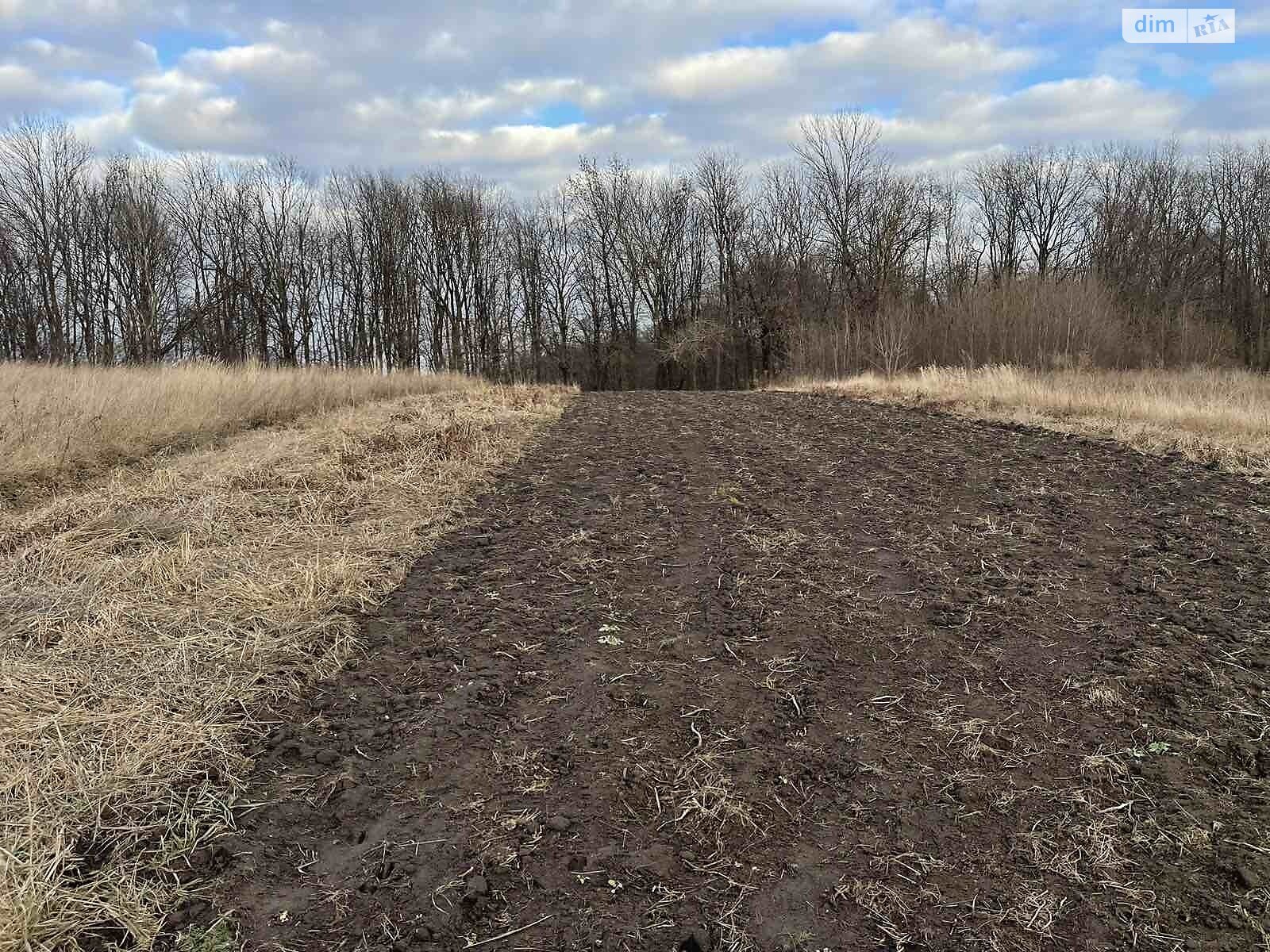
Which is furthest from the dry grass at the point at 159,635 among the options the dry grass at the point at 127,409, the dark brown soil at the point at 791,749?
the dry grass at the point at 127,409

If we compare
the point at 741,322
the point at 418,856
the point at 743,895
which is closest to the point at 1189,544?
the point at 743,895

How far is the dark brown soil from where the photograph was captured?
197 centimetres

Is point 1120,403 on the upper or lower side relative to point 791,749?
upper

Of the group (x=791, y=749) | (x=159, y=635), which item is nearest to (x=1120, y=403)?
(x=791, y=749)

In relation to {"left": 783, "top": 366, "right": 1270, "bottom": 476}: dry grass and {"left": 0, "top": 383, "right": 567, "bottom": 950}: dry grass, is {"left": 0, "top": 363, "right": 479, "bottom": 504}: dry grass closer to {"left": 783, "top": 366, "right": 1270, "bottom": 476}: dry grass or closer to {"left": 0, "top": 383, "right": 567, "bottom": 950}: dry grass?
{"left": 0, "top": 383, "right": 567, "bottom": 950}: dry grass

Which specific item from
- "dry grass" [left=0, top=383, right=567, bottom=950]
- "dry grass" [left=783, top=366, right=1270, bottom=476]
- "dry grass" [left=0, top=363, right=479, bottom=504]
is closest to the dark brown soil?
"dry grass" [left=0, top=383, right=567, bottom=950]

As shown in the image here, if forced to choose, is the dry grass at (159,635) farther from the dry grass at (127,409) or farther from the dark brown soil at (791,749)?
the dry grass at (127,409)

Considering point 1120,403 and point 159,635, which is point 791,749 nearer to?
point 159,635

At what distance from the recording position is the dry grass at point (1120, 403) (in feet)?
22.7

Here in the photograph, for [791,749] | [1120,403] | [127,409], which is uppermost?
[127,409]

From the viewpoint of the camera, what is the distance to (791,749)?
2623mm

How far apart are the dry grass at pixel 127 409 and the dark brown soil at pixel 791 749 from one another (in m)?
4.43

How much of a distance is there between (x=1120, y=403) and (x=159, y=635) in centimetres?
1006

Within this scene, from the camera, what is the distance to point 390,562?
4402 millimetres
